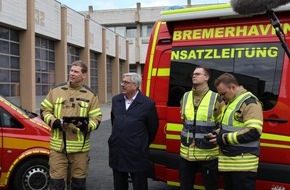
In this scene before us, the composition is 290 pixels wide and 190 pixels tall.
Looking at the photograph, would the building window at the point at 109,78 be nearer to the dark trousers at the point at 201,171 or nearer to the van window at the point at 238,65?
the van window at the point at 238,65

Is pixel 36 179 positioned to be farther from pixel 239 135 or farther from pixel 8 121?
pixel 239 135

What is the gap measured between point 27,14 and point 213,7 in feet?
53.9

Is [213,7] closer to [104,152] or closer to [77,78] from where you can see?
[77,78]

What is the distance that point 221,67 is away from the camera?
462 centimetres

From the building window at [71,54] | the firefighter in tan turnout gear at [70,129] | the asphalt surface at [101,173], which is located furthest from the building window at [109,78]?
the firefighter in tan turnout gear at [70,129]

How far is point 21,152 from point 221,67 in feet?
9.66

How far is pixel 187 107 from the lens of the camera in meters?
4.30

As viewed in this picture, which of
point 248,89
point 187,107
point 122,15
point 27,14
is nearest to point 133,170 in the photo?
point 187,107

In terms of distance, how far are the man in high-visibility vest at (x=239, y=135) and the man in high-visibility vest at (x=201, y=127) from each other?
0.22 m

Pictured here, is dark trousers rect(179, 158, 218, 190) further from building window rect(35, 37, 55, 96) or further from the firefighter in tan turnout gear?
building window rect(35, 37, 55, 96)

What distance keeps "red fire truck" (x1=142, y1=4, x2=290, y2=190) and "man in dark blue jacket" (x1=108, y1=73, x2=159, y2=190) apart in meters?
0.59

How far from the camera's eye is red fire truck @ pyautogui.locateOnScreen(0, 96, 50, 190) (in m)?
5.50

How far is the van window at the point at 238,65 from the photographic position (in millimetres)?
4309

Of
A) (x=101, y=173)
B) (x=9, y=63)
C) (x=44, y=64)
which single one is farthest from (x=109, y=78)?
(x=101, y=173)
